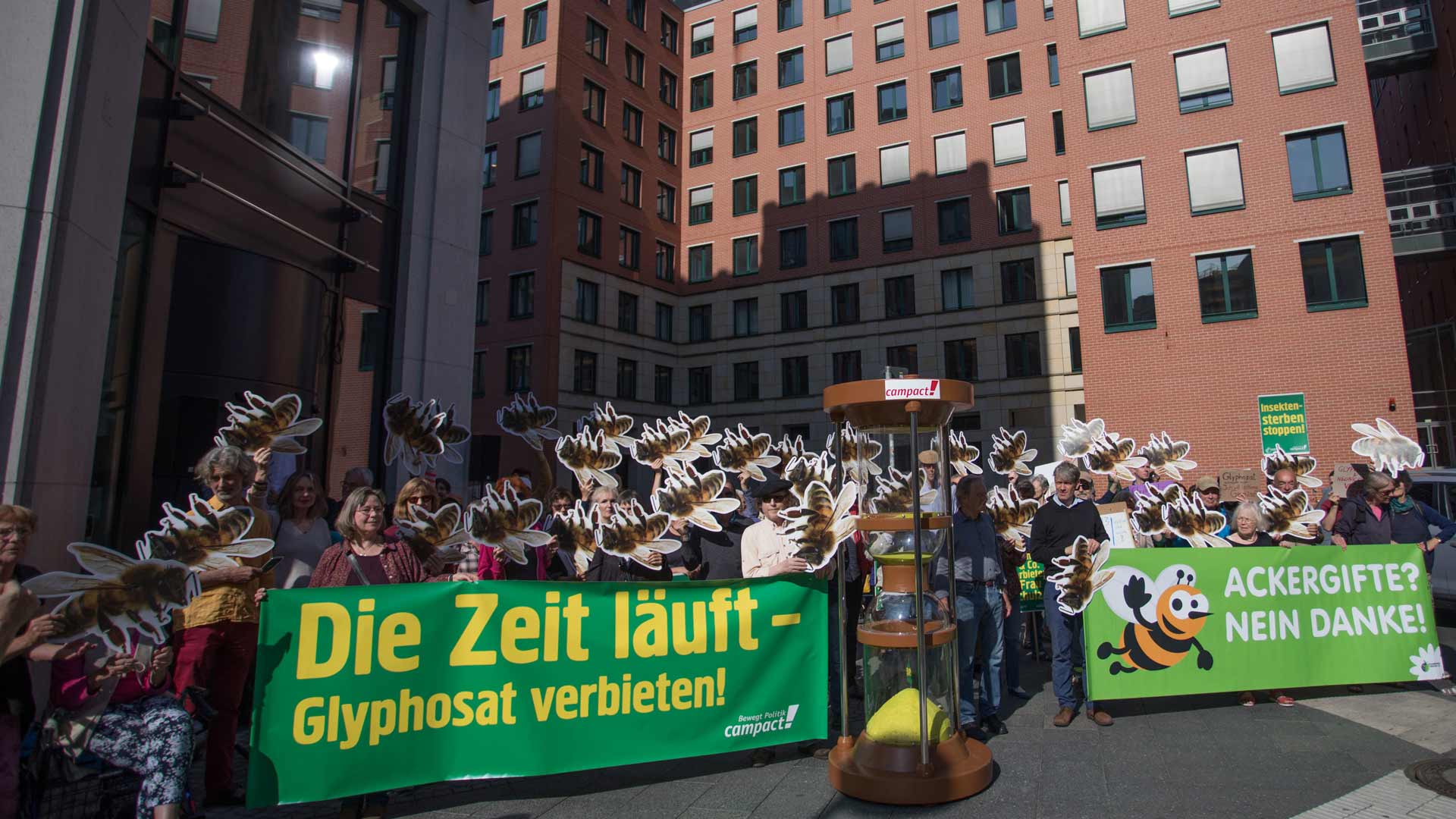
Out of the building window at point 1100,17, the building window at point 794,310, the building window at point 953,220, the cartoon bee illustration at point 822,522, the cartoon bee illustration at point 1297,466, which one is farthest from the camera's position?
the building window at point 794,310

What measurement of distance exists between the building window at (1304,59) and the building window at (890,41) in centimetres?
1538

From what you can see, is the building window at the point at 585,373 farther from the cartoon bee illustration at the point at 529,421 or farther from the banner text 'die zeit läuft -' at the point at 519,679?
the banner text 'die zeit läuft -' at the point at 519,679

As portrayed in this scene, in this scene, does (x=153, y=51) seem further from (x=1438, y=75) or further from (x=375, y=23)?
(x=1438, y=75)

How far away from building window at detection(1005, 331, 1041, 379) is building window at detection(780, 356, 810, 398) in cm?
829

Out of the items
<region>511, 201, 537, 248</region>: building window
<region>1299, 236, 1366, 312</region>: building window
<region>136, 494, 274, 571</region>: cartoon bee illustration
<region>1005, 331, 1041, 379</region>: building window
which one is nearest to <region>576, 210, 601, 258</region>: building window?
<region>511, 201, 537, 248</region>: building window

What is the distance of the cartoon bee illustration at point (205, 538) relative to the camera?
3.95 meters

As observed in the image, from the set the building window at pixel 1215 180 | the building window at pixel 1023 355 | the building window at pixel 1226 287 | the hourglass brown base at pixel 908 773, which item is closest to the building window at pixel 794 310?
the building window at pixel 1023 355

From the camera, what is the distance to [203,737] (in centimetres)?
562

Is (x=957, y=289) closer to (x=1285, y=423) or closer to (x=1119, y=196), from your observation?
(x=1119, y=196)

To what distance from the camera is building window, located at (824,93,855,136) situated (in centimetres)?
3484

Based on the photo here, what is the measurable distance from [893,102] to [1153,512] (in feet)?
100

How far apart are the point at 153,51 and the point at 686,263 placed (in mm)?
31371

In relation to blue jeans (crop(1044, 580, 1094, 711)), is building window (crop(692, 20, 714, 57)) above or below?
above

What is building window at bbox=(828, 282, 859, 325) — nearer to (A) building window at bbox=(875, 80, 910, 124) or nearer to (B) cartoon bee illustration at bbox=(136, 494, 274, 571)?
(A) building window at bbox=(875, 80, 910, 124)
